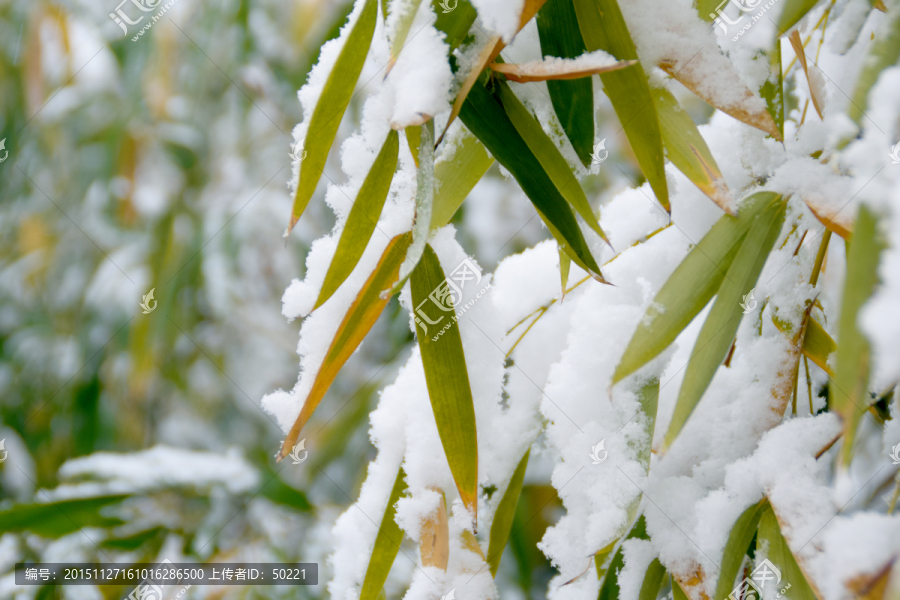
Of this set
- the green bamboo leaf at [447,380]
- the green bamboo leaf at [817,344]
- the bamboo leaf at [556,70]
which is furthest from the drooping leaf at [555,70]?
the green bamboo leaf at [817,344]

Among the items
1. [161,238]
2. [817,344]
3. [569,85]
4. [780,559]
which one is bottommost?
[780,559]

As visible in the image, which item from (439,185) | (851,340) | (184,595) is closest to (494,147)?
(439,185)

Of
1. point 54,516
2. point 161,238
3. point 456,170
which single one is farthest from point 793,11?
point 161,238

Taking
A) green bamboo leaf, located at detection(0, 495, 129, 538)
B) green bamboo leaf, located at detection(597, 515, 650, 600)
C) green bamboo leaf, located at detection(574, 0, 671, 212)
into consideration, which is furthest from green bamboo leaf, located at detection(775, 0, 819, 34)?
green bamboo leaf, located at detection(0, 495, 129, 538)

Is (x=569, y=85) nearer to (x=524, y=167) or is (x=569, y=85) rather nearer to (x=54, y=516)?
(x=524, y=167)

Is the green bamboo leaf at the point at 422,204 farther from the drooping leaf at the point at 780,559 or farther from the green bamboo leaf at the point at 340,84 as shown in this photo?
the drooping leaf at the point at 780,559

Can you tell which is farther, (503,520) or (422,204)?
(503,520)
